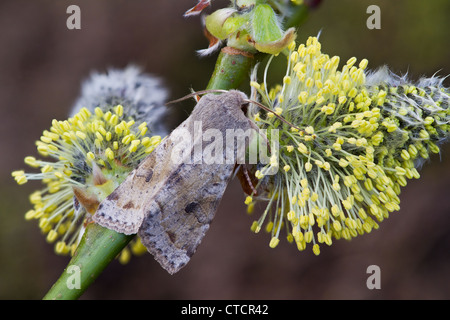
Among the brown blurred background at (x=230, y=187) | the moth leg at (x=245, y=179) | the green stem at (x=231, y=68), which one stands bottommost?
the brown blurred background at (x=230, y=187)

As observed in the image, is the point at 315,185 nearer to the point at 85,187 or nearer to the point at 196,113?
the point at 196,113

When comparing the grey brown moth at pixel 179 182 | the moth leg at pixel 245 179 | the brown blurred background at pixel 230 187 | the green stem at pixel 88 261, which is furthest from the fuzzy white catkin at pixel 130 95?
the brown blurred background at pixel 230 187

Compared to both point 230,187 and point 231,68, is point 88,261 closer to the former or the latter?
point 231,68

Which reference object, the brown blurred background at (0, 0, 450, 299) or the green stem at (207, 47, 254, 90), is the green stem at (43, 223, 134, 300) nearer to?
the green stem at (207, 47, 254, 90)

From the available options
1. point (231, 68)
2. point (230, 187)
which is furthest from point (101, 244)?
point (230, 187)

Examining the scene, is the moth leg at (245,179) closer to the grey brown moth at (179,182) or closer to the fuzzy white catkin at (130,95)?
the grey brown moth at (179,182)

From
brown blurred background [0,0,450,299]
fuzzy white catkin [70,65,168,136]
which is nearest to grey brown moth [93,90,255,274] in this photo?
fuzzy white catkin [70,65,168,136]
